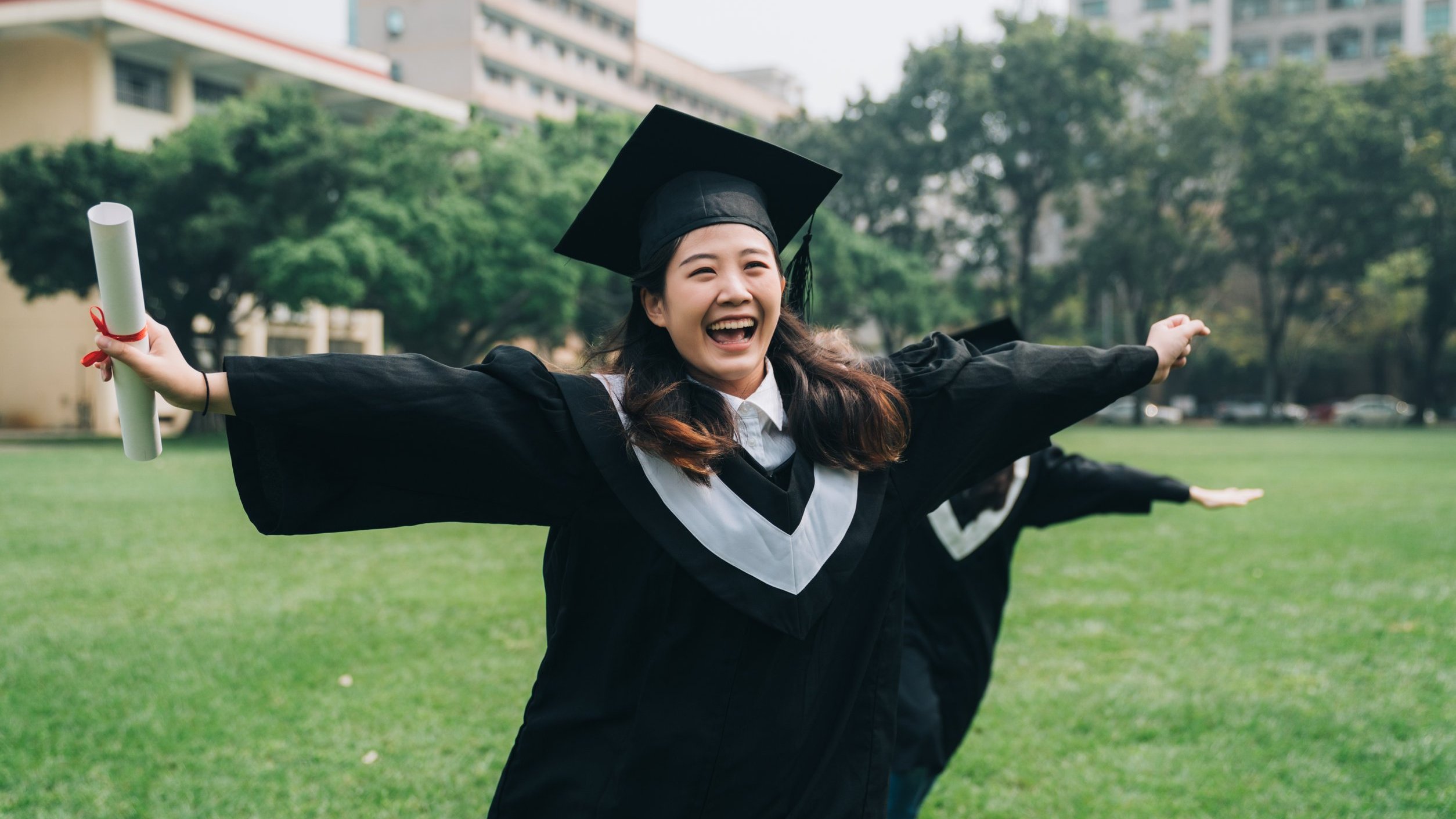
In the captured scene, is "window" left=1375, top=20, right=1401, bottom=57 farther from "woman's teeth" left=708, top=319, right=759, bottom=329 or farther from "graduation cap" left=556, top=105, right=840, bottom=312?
"woman's teeth" left=708, top=319, right=759, bottom=329

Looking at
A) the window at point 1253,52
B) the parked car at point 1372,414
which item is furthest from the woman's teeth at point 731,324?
the window at point 1253,52

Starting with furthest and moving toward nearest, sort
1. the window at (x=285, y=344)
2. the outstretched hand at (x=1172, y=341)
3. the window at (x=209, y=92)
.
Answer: the window at (x=285, y=344) → the window at (x=209, y=92) → the outstretched hand at (x=1172, y=341)

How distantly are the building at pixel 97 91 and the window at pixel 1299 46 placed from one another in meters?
47.3

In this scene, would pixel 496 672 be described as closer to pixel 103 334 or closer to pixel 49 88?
pixel 103 334

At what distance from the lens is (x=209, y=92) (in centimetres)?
3195

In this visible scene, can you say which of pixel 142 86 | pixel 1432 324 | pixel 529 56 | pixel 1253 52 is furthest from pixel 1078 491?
pixel 1253 52

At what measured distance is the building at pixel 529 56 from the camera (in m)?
45.6

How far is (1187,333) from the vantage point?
2.37m

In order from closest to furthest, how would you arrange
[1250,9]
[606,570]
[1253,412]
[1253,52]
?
[606,570], [1253,412], [1250,9], [1253,52]

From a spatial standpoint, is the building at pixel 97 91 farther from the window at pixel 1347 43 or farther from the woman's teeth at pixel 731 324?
the window at pixel 1347 43

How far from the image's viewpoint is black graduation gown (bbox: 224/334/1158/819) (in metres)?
1.79

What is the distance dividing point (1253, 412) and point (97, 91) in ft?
131

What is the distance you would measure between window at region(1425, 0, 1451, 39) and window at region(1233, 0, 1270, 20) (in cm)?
723

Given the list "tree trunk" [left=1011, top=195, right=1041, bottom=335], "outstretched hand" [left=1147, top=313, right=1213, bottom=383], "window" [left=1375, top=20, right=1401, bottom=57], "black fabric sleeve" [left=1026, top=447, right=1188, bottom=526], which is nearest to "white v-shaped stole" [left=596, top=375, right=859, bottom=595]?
"outstretched hand" [left=1147, top=313, right=1213, bottom=383]
